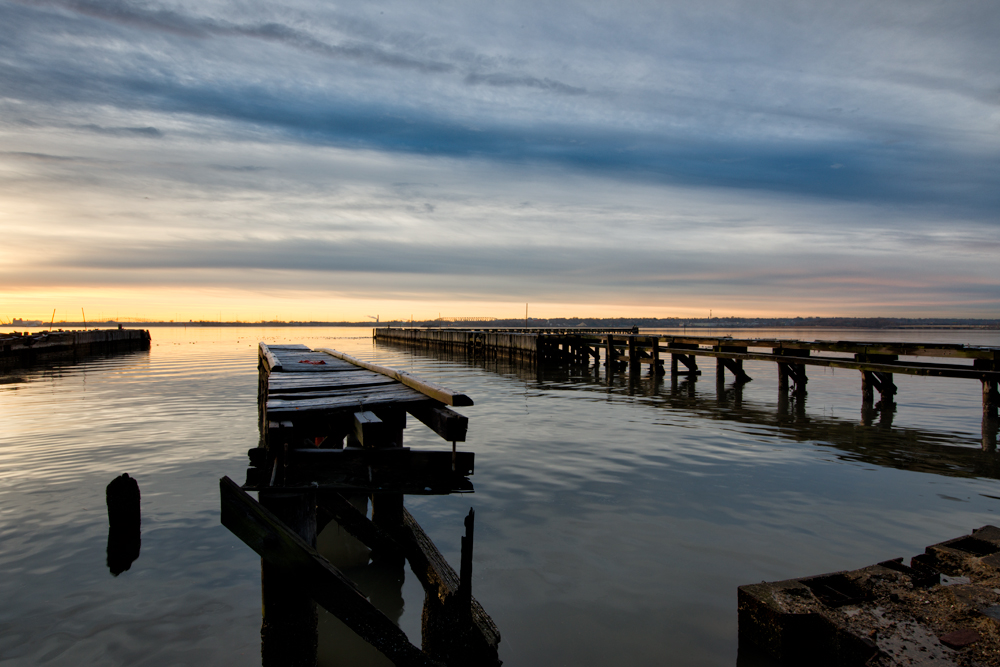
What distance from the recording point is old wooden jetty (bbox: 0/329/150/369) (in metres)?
35.2

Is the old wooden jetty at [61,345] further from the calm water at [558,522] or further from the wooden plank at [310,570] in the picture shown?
the wooden plank at [310,570]

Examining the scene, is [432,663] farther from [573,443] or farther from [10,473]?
[10,473]

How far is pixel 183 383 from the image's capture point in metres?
23.6

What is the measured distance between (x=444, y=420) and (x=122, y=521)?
13.2 ft

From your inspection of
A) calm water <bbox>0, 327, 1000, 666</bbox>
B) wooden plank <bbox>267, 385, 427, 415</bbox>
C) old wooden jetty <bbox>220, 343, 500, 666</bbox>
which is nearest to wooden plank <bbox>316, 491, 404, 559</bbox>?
old wooden jetty <bbox>220, 343, 500, 666</bbox>

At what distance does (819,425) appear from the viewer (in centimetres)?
1378

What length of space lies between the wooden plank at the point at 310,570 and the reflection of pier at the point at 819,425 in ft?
30.8

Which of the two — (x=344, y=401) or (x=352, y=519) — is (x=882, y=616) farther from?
(x=344, y=401)

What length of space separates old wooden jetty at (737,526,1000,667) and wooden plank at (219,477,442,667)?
2.56 meters

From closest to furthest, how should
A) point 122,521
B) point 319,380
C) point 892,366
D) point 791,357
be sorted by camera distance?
1. point 122,521
2. point 319,380
3. point 892,366
4. point 791,357

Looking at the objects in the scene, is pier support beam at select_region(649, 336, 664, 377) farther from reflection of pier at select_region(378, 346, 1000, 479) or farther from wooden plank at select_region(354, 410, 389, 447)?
wooden plank at select_region(354, 410, 389, 447)

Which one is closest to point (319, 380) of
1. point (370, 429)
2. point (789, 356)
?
point (370, 429)

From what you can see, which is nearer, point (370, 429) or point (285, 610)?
point (285, 610)

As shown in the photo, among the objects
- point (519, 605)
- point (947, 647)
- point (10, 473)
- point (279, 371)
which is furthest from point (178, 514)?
point (947, 647)
